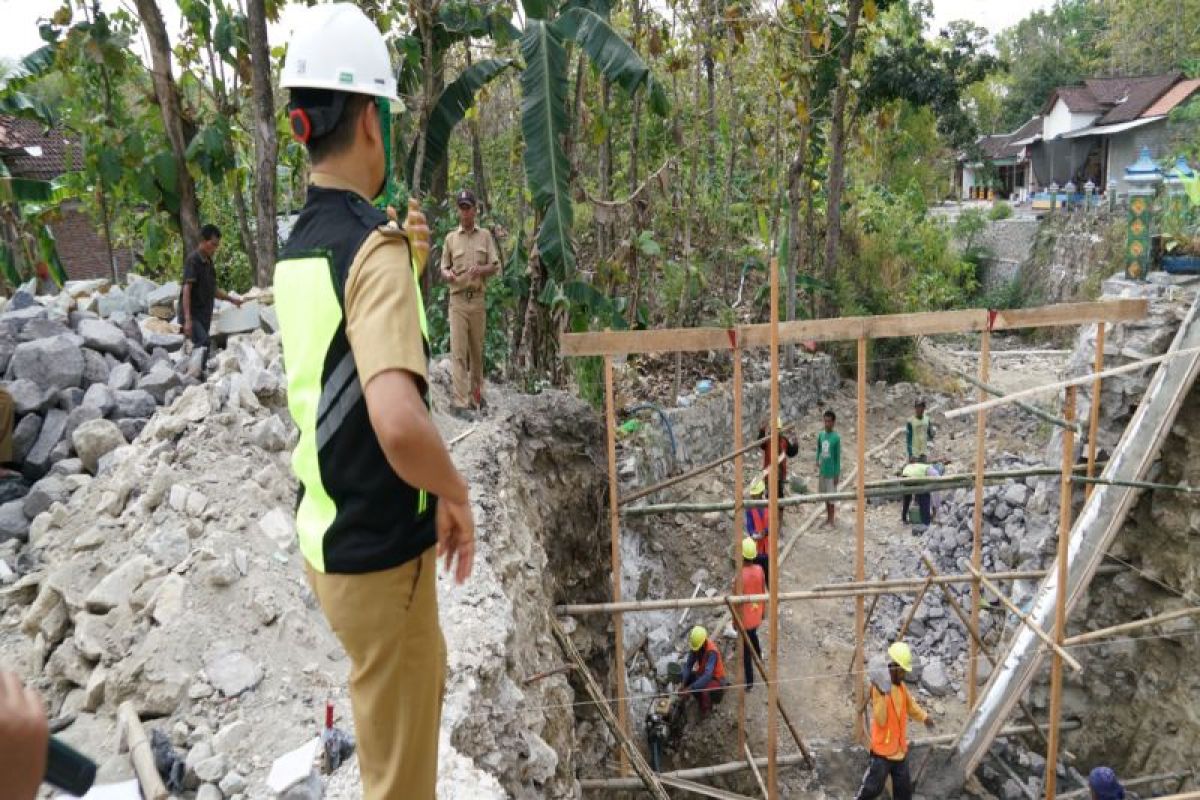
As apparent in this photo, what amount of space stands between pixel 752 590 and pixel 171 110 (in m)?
7.26

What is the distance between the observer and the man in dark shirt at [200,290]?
22.5 ft

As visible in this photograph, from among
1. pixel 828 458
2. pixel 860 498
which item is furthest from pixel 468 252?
pixel 828 458

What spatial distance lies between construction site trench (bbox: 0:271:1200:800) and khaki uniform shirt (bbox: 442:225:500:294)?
1.13 metres

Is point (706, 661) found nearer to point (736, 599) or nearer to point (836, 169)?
point (736, 599)

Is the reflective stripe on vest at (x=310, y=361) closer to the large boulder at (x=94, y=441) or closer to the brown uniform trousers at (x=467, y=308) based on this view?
the large boulder at (x=94, y=441)

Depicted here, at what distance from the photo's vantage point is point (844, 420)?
48.5ft

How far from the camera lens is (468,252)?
6703 millimetres

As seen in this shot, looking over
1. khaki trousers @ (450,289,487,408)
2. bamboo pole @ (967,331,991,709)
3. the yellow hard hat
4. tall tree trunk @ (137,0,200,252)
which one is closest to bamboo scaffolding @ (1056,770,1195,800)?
bamboo pole @ (967,331,991,709)

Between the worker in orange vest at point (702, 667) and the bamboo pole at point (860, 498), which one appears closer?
the bamboo pole at point (860, 498)

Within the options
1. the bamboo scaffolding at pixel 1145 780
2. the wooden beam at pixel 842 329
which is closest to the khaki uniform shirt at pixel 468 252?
the wooden beam at pixel 842 329

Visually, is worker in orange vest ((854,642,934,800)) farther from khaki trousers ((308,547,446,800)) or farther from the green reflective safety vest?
the green reflective safety vest

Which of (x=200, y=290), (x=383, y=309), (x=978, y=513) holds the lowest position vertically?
(x=978, y=513)

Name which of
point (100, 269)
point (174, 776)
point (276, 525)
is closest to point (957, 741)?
point (276, 525)

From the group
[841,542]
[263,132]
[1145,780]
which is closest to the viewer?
[1145,780]
